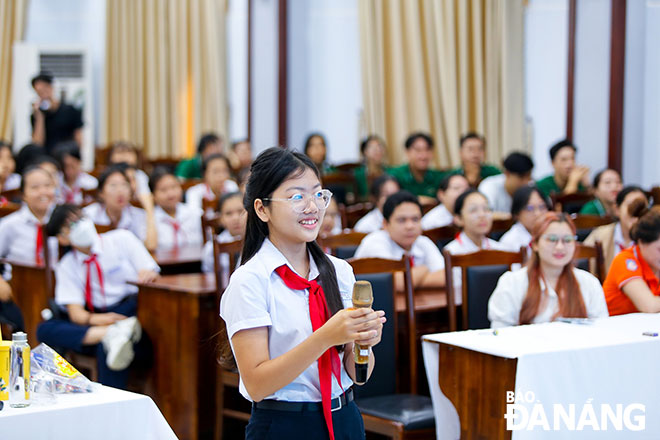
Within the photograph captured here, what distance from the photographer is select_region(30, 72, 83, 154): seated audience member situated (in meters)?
7.63

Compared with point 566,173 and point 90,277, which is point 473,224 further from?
point 566,173

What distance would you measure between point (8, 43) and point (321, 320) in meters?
9.13

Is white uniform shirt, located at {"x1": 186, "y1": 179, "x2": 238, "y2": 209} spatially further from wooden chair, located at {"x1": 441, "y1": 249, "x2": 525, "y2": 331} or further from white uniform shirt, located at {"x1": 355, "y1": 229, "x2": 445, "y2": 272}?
wooden chair, located at {"x1": 441, "y1": 249, "x2": 525, "y2": 331}

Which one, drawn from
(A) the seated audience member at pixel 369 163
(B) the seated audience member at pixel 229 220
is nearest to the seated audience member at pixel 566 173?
(A) the seated audience member at pixel 369 163

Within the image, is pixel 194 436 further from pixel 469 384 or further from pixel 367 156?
pixel 367 156

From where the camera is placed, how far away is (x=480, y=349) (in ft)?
8.20

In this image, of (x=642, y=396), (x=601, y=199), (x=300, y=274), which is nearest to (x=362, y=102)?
(x=601, y=199)

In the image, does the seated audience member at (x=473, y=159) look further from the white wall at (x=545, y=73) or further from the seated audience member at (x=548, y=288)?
the seated audience member at (x=548, y=288)

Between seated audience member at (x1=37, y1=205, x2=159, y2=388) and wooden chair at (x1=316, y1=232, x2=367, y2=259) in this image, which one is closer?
seated audience member at (x1=37, y1=205, x2=159, y2=388)

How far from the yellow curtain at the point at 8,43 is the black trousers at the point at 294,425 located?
29.2 ft

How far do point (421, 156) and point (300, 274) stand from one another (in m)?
4.89

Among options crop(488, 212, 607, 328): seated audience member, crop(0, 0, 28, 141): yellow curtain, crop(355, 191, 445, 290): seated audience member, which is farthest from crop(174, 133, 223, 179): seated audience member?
crop(488, 212, 607, 328): seated audience member

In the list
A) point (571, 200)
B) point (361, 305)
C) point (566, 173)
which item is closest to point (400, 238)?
point (571, 200)

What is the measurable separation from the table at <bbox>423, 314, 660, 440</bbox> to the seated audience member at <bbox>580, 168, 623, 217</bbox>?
8.59ft
